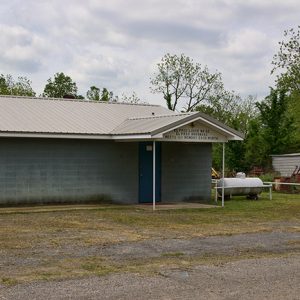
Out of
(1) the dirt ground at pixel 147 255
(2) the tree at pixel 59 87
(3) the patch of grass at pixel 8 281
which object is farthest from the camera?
(2) the tree at pixel 59 87

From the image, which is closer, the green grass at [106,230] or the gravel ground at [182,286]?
the gravel ground at [182,286]

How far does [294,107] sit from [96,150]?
29556 mm

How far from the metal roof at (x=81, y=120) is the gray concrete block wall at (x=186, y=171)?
5.16 ft

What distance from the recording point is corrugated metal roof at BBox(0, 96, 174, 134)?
18441 millimetres

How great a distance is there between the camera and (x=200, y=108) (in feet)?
183

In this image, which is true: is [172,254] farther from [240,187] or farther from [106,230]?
[240,187]

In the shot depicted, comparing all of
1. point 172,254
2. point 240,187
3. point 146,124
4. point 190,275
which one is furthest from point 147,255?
point 240,187

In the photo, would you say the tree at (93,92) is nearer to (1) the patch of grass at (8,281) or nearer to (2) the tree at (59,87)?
(2) the tree at (59,87)

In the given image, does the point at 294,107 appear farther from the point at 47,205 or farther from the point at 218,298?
the point at 218,298

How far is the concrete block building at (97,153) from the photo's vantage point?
18.1m

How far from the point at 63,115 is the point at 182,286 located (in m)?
13.5

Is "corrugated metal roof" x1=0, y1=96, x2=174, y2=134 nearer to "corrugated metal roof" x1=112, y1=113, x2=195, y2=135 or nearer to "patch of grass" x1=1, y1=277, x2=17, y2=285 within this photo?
"corrugated metal roof" x1=112, y1=113, x2=195, y2=135

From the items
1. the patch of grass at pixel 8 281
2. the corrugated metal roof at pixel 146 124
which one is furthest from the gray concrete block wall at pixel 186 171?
the patch of grass at pixel 8 281

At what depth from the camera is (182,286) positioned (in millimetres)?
7633
